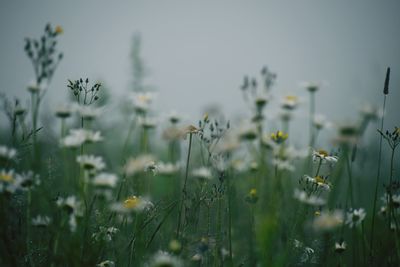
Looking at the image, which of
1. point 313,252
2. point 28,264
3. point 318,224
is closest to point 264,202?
point 318,224

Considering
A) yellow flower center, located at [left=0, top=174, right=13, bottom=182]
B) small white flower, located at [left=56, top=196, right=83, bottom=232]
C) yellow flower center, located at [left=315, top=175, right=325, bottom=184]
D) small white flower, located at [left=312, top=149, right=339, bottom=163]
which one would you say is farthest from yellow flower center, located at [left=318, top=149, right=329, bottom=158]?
yellow flower center, located at [left=0, top=174, right=13, bottom=182]

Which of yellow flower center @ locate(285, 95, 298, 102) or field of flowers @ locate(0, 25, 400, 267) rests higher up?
yellow flower center @ locate(285, 95, 298, 102)

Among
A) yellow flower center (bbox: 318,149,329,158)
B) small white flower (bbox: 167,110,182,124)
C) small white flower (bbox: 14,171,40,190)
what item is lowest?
small white flower (bbox: 14,171,40,190)

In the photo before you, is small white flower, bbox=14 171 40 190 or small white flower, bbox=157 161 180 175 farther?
small white flower, bbox=157 161 180 175

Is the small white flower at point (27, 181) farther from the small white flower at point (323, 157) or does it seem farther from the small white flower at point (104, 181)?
the small white flower at point (323, 157)

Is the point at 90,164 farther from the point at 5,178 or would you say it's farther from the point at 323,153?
the point at 323,153

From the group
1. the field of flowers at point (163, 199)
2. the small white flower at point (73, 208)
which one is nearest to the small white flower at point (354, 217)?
the field of flowers at point (163, 199)

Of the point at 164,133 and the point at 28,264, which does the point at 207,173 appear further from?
the point at 28,264

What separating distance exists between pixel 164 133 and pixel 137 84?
2168cm

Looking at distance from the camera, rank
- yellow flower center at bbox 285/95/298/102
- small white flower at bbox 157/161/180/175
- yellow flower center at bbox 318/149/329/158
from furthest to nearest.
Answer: small white flower at bbox 157/161/180/175, yellow flower center at bbox 318/149/329/158, yellow flower center at bbox 285/95/298/102

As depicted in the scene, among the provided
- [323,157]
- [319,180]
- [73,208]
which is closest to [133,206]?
[73,208]

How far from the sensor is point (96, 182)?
1979mm

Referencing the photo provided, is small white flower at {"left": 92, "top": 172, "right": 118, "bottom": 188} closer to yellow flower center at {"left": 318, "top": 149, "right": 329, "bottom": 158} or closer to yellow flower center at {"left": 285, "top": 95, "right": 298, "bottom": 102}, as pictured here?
yellow flower center at {"left": 285, "top": 95, "right": 298, "bottom": 102}

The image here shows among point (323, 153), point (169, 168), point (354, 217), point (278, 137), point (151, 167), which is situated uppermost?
point (278, 137)
